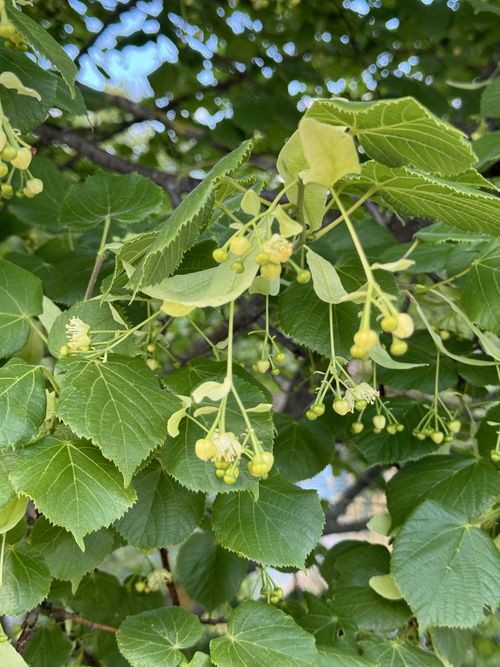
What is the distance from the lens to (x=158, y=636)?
109cm

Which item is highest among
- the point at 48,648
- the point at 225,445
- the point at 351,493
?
the point at 225,445

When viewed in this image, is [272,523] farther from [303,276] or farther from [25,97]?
[25,97]

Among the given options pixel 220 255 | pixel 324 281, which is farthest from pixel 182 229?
pixel 324 281

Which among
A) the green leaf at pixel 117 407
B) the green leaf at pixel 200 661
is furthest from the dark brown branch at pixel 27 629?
the green leaf at pixel 117 407

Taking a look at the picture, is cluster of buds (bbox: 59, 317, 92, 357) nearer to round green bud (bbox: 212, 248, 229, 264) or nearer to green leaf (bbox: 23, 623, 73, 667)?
round green bud (bbox: 212, 248, 229, 264)

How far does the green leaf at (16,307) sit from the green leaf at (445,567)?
723 millimetres

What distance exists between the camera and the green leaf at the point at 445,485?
1248mm

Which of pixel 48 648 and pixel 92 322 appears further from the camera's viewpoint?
pixel 48 648

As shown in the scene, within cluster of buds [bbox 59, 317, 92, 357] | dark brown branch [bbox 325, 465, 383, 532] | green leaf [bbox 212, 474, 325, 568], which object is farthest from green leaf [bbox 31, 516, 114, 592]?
dark brown branch [bbox 325, 465, 383, 532]

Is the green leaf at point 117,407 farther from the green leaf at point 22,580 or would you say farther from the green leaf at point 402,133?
the green leaf at point 402,133

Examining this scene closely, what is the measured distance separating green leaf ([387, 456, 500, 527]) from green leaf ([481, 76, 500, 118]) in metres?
0.88

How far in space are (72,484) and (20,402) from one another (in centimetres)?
13

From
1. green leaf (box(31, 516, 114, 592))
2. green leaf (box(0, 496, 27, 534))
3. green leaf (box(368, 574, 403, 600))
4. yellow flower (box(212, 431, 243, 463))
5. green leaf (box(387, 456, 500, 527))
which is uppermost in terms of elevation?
yellow flower (box(212, 431, 243, 463))

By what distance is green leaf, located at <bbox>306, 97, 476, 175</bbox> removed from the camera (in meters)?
0.71
